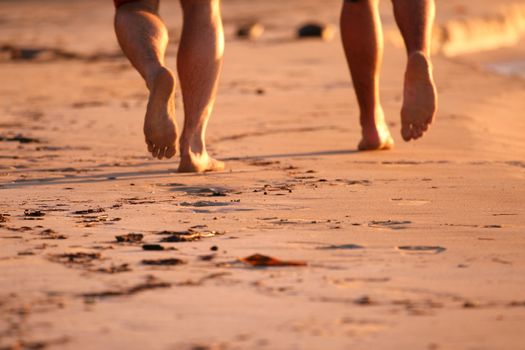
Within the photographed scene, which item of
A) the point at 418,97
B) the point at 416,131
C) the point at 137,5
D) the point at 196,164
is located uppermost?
the point at 137,5

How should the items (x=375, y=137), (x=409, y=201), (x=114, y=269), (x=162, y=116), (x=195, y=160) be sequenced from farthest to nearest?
(x=375, y=137)
(x=195, y=160)
(x=162, y=116)
(x=409, y=201)
(x=114, y=269)

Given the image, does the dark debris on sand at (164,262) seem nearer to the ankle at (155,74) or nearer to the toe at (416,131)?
the ankle at (155,74)

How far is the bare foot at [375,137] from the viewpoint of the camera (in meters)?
4.93

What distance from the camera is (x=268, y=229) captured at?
133 inches

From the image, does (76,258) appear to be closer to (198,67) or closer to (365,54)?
(198,67)

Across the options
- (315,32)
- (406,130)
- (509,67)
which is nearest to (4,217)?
(406,130)

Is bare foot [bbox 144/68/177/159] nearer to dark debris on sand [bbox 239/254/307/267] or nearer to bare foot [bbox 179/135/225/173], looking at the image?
bare foot [bbox 179/135/225/173]

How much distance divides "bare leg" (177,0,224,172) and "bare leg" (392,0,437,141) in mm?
626

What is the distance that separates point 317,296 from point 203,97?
1.96 meters

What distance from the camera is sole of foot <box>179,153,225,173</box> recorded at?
4.45 metres

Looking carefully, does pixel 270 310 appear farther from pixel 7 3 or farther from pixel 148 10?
pixel 7 3

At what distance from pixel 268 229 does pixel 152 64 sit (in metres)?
1.07

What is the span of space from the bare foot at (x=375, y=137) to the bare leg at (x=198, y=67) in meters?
0.66

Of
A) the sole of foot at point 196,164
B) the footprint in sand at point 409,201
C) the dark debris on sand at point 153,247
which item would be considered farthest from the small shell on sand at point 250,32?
the dark debris on sand at point 153,247
